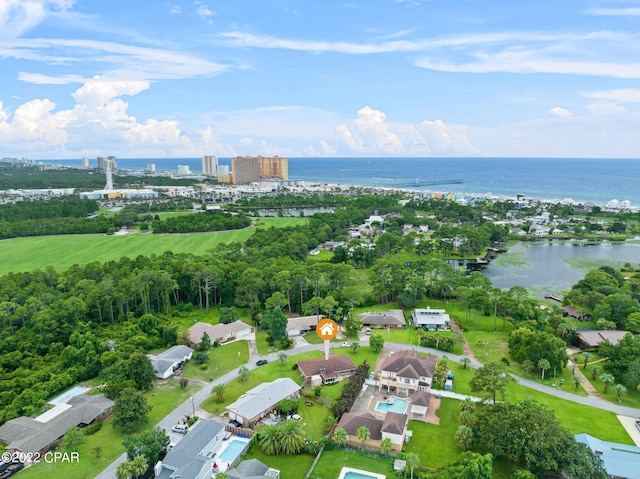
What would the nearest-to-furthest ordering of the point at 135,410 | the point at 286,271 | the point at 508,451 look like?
the point at 508,451, the point at 135,410, the point at 286,271

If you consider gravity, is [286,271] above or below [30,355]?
above

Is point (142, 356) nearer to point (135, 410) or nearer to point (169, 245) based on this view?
point (135, 410)

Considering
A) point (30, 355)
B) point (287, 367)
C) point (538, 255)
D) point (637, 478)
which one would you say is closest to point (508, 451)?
point (637, 478)

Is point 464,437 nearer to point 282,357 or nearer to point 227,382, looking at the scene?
point 282,357

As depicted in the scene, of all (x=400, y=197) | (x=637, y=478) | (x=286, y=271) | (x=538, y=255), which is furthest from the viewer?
(x=400, y=197)

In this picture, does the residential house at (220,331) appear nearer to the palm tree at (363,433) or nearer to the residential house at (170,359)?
the residential house at (170,359)

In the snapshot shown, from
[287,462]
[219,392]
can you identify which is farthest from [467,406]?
[219,392]

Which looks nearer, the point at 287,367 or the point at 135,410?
the point at 135,410
